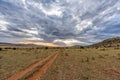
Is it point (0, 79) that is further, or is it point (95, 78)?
point (95, 78)

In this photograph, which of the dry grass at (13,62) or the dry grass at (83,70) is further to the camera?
the dry grass at (13,62)

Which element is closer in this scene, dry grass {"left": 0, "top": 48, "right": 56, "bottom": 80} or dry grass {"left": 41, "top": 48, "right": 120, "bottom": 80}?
dry grass {"left": 41, "top": 48, "right": 120, "bottom": 80}

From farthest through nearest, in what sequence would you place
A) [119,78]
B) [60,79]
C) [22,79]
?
[119,78] → [60,79] → [22,79]

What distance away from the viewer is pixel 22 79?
15125mm

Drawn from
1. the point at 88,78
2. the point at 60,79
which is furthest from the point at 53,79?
the point at 88,78

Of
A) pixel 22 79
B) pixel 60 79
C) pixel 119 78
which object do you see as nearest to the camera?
pixel 22 79

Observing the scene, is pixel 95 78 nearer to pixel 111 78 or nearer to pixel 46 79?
pixel 111 78

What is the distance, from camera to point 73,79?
16.5 metres

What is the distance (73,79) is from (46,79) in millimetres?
2467

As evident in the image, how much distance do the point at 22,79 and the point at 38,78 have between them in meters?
1.44

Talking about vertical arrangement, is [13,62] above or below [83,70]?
above

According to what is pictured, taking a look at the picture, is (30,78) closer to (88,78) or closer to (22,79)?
(22,79)

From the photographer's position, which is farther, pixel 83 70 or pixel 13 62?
pixel 13 62

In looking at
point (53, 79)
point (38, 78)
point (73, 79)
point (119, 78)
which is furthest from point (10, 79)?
point (119, 78)
